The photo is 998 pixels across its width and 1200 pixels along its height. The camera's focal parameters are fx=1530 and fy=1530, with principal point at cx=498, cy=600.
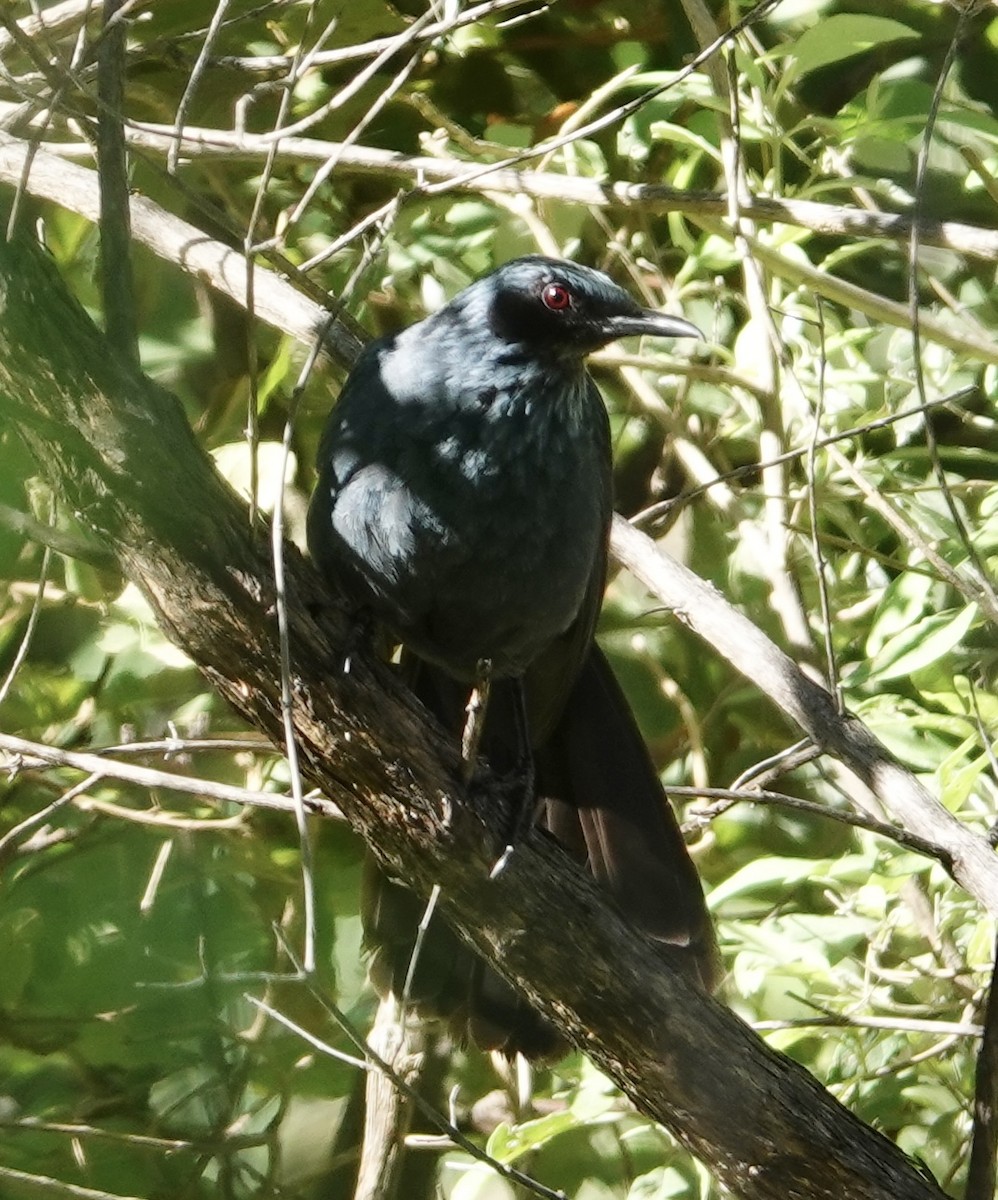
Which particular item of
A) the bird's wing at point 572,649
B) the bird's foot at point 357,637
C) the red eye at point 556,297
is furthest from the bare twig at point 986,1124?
the red eye at point 556,297

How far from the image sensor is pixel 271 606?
2.62m

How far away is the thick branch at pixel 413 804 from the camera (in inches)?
96.2

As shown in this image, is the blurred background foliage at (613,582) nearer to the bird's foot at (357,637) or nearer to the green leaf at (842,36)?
the green leaf at (842,36)

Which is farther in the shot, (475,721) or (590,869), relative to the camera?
(590,869)

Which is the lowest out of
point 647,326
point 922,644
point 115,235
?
point 922,644

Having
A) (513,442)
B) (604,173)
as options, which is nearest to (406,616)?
(513,442)

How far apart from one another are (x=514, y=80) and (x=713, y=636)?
7.86ft

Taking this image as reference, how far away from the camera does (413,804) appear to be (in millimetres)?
2801

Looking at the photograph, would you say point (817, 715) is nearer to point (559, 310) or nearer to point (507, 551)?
point (507, 551)

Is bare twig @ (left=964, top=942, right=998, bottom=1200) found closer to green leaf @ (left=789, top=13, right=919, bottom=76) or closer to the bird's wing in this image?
the bird's wing

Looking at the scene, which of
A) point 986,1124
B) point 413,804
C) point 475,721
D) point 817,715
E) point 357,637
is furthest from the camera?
Result: point 817,715

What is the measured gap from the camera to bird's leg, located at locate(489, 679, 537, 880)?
2.91 m

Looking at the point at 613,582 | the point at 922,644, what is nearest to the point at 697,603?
the point at 922,644

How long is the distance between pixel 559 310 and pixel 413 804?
5.10ft
